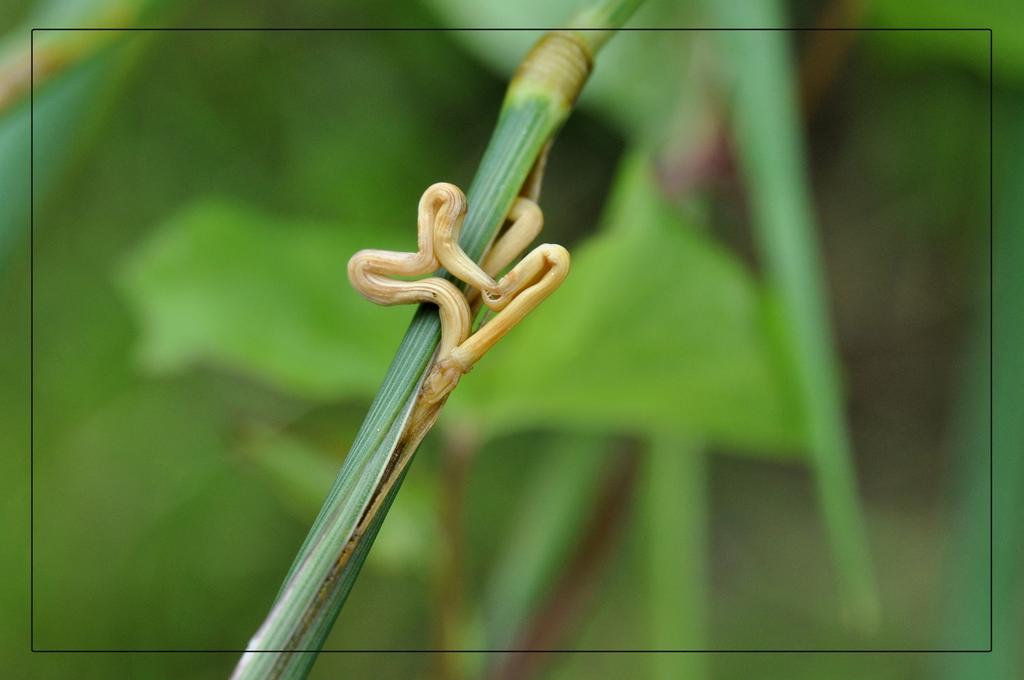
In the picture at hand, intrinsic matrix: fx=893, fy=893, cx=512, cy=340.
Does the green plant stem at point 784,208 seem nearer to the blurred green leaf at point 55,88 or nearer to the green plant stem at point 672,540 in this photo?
the green plant stem at point 672,540

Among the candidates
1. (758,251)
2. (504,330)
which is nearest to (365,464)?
(504,330)

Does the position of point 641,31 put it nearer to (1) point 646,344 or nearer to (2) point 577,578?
(1) point 646,344

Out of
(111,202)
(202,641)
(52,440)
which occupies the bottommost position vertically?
(202,641)

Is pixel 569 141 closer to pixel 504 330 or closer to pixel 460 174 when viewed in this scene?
pixel 460 174

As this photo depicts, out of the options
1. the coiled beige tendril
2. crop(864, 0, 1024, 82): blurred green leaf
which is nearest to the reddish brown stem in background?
crop(864, 0, 1024, 82): blurred green leaf

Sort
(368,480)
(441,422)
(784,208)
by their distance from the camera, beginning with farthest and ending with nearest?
(441,422), (784,208), (368,480)

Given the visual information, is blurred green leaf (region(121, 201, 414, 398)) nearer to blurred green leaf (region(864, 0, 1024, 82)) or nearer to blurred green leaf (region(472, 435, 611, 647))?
blurred green leaf (region(472, 435, 611, 647))

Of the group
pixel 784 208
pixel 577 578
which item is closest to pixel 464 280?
pixel 784 208
